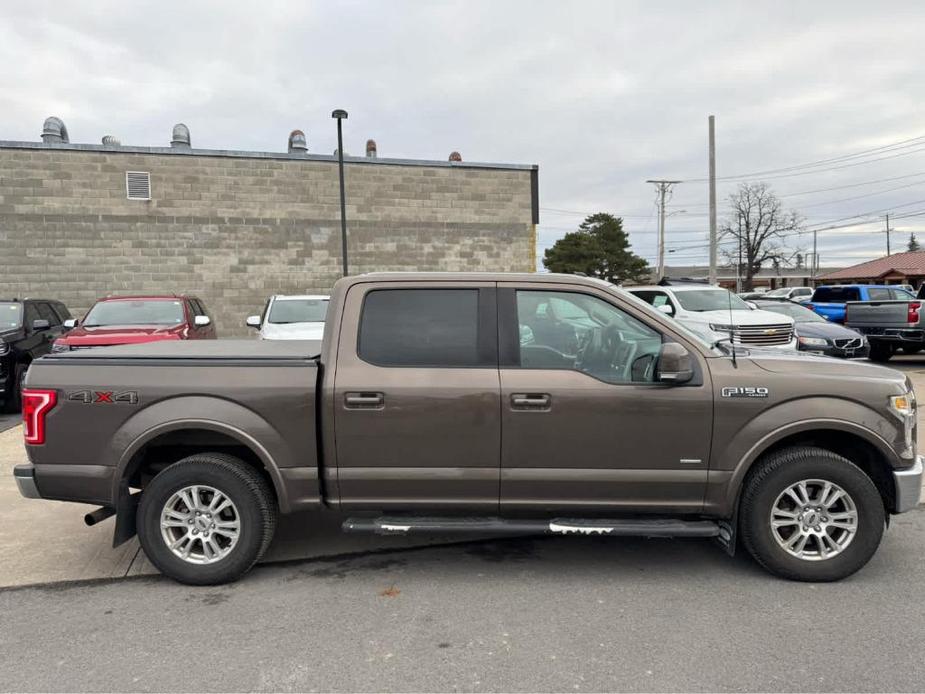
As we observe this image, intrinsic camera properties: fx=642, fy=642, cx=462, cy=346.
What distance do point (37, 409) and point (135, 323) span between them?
6.90 metres

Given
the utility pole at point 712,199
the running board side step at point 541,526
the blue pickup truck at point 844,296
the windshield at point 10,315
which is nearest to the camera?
the running board side step at point 541,526

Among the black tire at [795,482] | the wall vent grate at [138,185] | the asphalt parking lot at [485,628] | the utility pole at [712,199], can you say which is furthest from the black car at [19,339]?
the utility pole at [712,199]

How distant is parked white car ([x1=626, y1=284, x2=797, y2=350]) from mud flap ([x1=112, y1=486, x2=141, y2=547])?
848 cm

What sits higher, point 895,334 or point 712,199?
point 712,199

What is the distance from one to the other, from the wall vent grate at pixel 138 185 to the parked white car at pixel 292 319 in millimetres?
9733

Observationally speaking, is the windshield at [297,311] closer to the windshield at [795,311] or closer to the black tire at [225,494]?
the black tire at [225,494]

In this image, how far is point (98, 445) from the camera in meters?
3.71

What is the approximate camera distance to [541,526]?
367 centimetres

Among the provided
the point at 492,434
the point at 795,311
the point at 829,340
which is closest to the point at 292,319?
the point at 492,434

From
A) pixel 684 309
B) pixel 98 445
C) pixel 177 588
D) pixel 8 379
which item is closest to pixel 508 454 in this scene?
pixel 177 588

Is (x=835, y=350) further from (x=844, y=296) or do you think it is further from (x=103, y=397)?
(x=103, y=397)

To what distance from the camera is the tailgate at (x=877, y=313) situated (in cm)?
1360

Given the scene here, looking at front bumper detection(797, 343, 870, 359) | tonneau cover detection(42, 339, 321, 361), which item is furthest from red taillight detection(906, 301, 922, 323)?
tonneau cover detection(42, 339, 321, 361)

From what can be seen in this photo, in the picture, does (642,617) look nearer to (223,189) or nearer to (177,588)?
(177,588)
